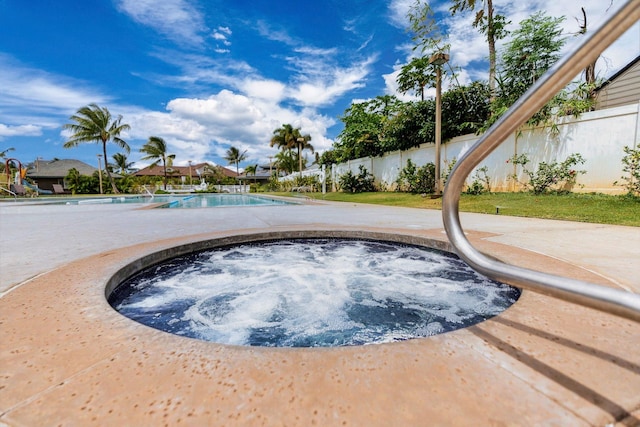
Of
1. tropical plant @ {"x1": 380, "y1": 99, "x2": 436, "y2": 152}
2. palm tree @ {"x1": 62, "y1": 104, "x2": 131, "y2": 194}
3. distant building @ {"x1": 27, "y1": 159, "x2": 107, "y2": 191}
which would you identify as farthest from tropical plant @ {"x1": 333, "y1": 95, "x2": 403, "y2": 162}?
distant building @ {"x1": 27, "y1": 159, "x2": 107, "y2": 191}

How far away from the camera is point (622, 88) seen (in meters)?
11.0

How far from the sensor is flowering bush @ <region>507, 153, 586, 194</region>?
27.8ft

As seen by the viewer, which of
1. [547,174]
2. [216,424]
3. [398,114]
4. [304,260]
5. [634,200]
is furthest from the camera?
[398,114]

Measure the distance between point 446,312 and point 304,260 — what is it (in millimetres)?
2161

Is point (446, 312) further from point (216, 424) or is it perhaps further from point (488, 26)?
point (488, 26)

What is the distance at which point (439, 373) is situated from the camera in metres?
1.10

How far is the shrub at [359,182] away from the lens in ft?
57.2

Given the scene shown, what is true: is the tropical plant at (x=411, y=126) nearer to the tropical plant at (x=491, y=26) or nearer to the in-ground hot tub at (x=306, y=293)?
the tropical plant at (x=491, y=26)

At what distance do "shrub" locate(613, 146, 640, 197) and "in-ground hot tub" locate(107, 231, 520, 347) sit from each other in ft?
23.4

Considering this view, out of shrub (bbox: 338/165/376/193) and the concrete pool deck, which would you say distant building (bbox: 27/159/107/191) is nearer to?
shrub (bbox: 338/165/376/193)

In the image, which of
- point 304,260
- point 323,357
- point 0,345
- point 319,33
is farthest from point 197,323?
point 319,33

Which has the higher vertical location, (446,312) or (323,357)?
(323,357)

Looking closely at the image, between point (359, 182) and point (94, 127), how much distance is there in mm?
27875

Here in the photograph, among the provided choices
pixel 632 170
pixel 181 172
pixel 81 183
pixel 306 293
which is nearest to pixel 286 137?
pixel 81 183
